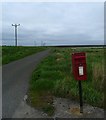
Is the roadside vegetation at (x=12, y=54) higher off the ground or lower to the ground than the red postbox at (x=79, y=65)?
higher

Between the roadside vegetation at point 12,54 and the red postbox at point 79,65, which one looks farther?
the roadside vegetation at point 12,54

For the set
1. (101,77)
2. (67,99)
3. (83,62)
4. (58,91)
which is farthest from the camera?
(101,77)

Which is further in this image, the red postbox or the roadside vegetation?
the roadside vegetation

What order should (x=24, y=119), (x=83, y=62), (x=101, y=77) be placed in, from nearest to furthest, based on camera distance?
(x=24, y=119) → (x=83, y=62) → (x=101, y=77)

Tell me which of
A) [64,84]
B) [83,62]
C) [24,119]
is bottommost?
[24,119]

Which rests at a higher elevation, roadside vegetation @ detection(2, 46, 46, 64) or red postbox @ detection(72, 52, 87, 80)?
roadside vegetation @ detection(2, 46, 46, 64)

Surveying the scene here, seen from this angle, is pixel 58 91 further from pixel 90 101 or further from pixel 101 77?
pixel 101 77

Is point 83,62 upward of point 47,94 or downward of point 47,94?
upward

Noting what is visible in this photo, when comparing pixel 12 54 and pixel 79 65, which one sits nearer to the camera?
pixel 79 65

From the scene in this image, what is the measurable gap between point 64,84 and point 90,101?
1455 mm

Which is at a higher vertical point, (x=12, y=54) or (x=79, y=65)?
(x=12, y=54)

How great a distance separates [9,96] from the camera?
8.66 metres

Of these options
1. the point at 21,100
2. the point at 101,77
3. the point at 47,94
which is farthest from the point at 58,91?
the point at 101,77

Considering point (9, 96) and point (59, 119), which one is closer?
point (59, 119)
